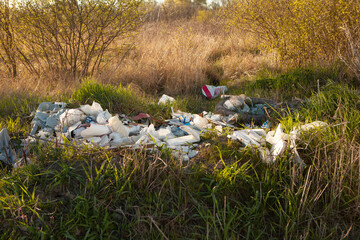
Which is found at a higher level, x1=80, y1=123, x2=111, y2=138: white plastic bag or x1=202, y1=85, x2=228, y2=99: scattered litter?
x1=80, y1=123, x2=111, y2=138: white plastic bag

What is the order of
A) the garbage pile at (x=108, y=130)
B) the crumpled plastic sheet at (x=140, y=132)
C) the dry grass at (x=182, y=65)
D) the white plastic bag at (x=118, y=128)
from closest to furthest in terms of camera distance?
the crumpled plastic sheet at (x=140, y=132) < the garbage pile at (x=108, y=130) < the white plastic bag at (x=118, y=128) < the dry grass at (x=182, y=65)

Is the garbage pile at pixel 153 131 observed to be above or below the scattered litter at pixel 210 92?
above

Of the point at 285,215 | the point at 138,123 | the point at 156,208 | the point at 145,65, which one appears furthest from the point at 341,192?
the point at 145,65

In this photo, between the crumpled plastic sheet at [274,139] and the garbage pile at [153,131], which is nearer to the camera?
the crumpled plastic sheet at [274,139]

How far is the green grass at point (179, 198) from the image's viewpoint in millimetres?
1854

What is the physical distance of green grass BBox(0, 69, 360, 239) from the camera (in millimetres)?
1854

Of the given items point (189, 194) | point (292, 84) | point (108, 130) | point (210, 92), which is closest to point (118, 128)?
point (108, 130)

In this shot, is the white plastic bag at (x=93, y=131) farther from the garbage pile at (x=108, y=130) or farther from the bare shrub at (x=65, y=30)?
the bare shrub at (x=65, y=30)

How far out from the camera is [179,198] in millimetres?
2070

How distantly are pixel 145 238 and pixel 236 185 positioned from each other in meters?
0.83

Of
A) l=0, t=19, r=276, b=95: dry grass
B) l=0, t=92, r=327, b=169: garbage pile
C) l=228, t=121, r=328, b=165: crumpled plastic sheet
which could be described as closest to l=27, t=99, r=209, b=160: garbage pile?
l=0, t=92, r=327, b=169: garbage pile

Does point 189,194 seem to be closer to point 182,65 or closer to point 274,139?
point 274,139

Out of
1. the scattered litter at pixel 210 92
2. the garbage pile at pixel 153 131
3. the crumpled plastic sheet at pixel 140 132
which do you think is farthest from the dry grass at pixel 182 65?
the crumpled plastic sheet at pixel 140 132

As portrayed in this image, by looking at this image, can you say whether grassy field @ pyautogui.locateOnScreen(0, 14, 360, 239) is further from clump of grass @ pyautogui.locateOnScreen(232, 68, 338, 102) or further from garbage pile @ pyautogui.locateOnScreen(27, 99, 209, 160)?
clump of grass @ pyautogui.locateOnScreen(232, 68, 338, 102)
